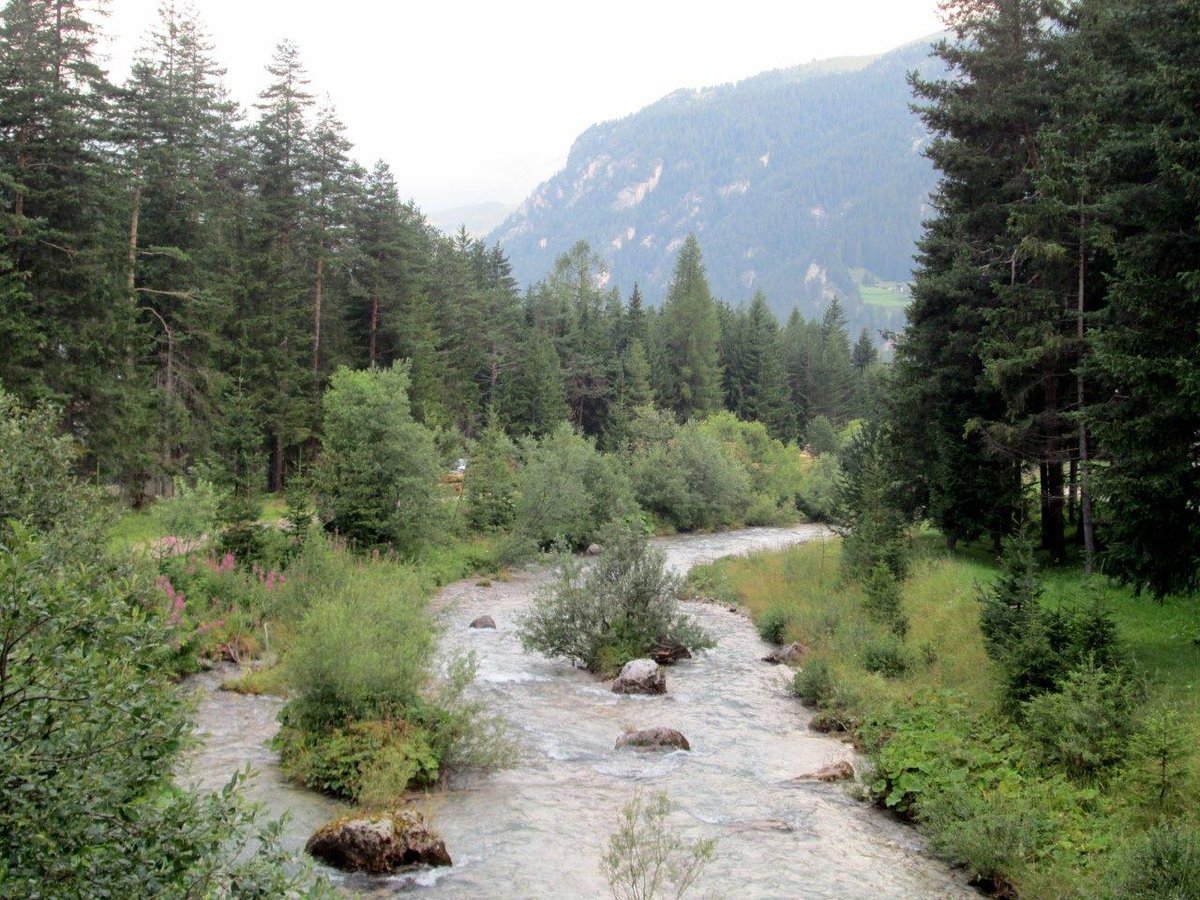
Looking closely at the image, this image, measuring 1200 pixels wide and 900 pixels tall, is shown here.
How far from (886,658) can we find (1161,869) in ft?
31.0

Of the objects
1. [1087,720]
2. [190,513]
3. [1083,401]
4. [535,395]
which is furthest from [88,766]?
[535,395]

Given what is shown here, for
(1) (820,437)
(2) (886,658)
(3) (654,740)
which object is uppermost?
(1) (820,437)

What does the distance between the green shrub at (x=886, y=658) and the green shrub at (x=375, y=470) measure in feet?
48.8

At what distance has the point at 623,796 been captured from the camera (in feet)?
36.4

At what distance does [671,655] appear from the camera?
1914 cm

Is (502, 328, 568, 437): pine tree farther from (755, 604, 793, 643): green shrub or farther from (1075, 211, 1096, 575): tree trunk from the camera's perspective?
(1075, 211, 1096, 575): tree trunk

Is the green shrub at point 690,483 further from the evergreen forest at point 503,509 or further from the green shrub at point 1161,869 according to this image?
the green shrub at point 1161,869

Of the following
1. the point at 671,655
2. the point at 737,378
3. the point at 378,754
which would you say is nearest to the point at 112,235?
the point at 671,655

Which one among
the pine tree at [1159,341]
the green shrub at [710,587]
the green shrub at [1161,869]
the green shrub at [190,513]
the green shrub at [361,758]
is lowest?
the green shrub at [710,587]

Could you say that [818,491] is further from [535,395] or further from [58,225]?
[58,225]

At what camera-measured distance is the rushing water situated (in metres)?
8.87

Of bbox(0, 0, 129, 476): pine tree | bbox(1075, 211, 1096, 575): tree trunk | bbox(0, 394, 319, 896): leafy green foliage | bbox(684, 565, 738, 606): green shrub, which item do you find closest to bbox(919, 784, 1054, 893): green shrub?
bbox(0, 394, 319, 896): leafy green foliage

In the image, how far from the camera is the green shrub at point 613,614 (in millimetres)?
18609

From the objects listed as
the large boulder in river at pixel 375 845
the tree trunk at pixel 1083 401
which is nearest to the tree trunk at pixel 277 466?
the tree trunk at pixel 1083 401
